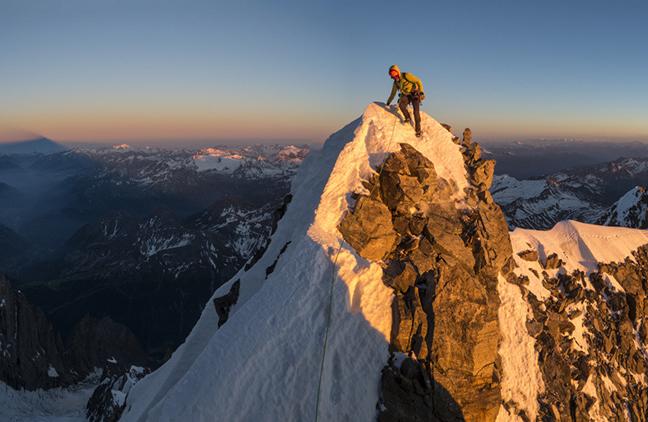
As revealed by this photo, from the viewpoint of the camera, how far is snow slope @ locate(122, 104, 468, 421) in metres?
15.3

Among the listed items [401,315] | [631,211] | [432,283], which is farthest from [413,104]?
[631,211]

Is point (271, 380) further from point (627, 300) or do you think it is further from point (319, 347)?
point (627, 300)

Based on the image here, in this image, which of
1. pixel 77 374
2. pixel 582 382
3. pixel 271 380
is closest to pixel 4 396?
pixel 77 374

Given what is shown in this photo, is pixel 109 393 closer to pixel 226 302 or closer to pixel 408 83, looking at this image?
pixel 226 302

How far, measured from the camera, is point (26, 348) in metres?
142

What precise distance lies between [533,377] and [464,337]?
6.73m

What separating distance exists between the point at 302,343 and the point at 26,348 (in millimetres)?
176103

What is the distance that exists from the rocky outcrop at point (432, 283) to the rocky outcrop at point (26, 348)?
156 metres

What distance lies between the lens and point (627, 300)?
3073cm

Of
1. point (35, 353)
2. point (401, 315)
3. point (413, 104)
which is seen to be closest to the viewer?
point (401, 315)

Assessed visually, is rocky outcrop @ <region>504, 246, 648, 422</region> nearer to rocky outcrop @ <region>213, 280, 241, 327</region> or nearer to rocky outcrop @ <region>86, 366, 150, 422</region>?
rocky outcrop @ <region>213, 280, 241, 327</region>

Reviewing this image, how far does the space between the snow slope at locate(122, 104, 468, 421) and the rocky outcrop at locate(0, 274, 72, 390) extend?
150m

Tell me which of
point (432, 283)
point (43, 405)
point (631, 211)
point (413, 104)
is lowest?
point (43, 405)

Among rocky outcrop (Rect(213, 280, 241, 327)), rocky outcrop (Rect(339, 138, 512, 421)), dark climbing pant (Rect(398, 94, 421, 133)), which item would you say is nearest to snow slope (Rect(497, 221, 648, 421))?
rocky outcrop (Rect(339, 138, 512, 421))
